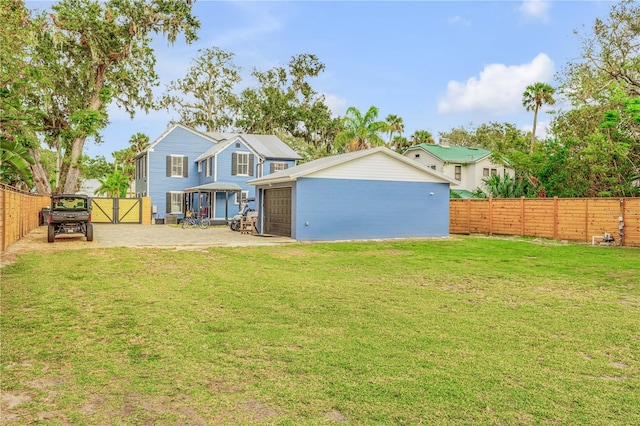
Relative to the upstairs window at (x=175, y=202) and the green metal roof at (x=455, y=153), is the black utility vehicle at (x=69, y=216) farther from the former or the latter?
the green metal roof at (x=455, y=153)

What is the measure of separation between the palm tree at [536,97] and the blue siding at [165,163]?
27406 millimetres

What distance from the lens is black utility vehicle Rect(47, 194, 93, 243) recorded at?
55.7 ft

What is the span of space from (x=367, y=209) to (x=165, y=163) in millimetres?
20422

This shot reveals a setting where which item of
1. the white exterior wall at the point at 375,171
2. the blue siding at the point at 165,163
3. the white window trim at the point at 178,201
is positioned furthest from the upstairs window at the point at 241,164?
the white exterior wall at the point at 375,171

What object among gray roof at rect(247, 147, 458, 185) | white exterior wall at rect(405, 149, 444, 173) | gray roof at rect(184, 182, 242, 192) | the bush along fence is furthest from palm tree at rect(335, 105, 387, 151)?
the bush along fence

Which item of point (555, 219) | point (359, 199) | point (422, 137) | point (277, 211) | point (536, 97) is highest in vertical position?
point (536, 97)

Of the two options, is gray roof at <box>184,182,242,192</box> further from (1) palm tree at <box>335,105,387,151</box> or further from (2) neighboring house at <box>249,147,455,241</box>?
(2) neighboring house at <box>249,147,455,241</box>

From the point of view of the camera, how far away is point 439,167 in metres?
39.5

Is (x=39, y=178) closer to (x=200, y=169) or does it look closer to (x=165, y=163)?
(x=165, y=163)

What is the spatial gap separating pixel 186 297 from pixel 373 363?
414cm

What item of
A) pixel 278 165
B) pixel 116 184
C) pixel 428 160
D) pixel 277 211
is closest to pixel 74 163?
pixel 116 184

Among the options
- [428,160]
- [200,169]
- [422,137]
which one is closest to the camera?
[200,169]

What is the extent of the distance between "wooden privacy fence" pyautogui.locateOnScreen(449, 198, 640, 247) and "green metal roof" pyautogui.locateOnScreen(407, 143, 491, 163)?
1519 cm

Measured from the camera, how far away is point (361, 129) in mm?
33250
